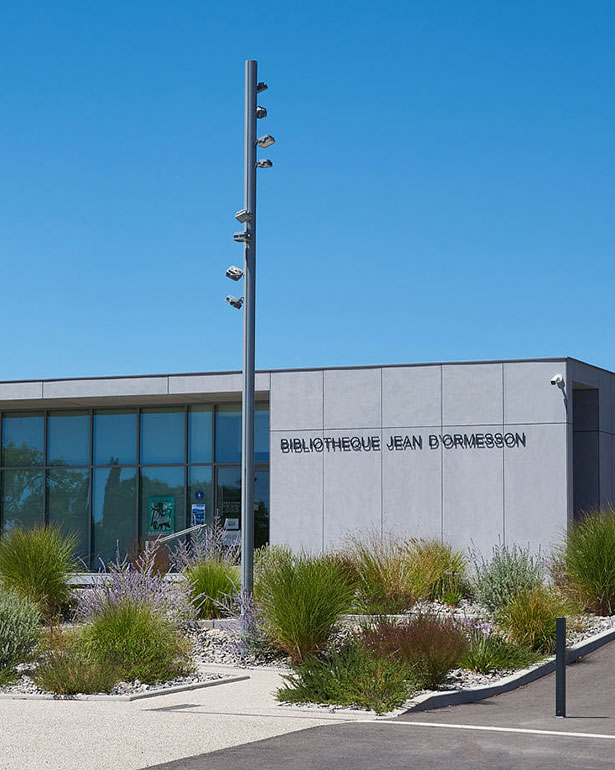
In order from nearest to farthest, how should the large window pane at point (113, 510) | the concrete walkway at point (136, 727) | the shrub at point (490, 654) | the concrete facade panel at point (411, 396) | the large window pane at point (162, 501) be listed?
the concrete walkway at point (136, 727)
the shrub at point (490, 654)
the concrete facade panel at point (411, 396)
the large window pane at point (162, 501)
the large window pane at point (113, 510)

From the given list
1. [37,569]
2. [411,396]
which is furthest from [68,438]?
[37,569]

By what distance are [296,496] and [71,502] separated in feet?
23.1

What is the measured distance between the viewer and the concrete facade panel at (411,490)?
23.6 m

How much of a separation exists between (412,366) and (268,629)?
35.5 ft

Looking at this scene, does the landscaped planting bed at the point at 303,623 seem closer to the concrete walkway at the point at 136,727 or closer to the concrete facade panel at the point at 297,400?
the concrete walkway at the point at 136,727

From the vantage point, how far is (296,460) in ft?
81.6

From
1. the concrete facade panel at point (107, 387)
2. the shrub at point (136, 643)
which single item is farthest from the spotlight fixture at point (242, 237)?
the concrete facade panel at point (107, 387)

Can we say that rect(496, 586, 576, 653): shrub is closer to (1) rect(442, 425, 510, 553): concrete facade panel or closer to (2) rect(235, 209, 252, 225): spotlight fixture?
(2) rect(235, 209, 252, 225): spotlight fixture

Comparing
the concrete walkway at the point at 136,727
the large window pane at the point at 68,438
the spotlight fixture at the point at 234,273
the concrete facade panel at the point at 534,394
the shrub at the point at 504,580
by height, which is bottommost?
the concrete walkway at the point at 136,727

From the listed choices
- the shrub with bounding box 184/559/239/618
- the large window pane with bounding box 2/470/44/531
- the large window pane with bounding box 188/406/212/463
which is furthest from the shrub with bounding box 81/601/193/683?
the large window pane with bounding box 2/470/44/531

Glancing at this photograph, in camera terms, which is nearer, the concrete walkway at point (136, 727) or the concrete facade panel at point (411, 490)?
the concrete walkway at point (136, 727)

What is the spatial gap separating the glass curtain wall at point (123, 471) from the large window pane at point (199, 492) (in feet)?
0.08

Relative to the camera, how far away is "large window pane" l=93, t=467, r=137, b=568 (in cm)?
2808

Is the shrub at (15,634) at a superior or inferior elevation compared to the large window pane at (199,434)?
inferior
